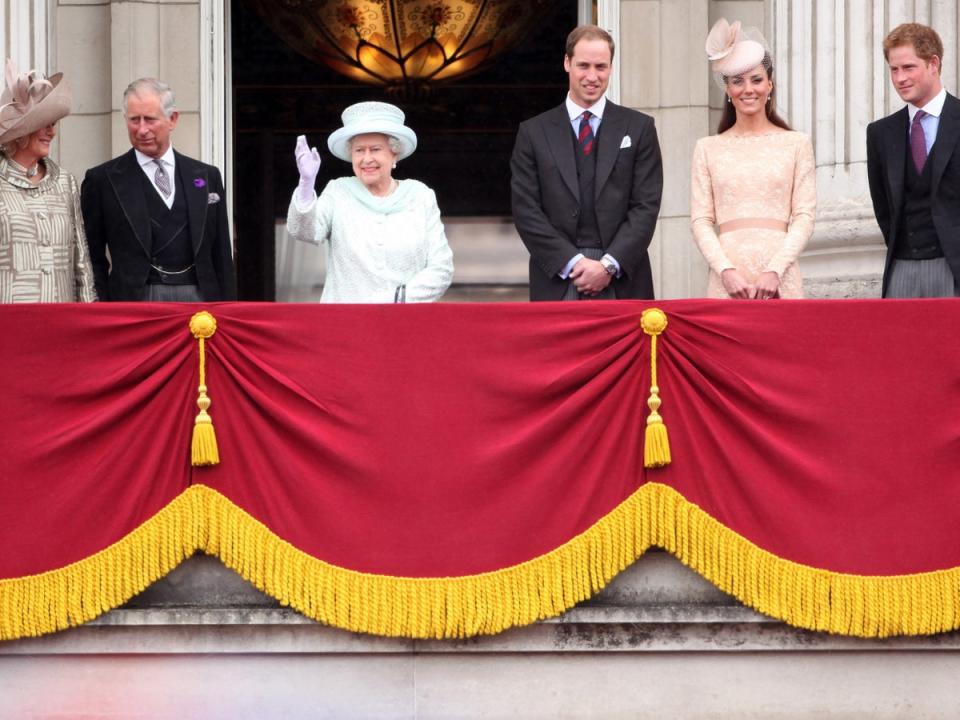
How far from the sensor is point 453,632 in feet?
24.5

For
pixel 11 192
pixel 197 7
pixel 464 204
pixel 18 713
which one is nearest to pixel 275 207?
pixel 464 204

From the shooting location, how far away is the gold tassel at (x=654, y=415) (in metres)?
7.50

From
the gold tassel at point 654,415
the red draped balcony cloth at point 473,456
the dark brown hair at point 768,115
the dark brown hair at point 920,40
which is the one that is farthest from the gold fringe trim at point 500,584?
the dark brown hair at point 920,40

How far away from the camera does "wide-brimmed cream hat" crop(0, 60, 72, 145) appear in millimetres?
8156

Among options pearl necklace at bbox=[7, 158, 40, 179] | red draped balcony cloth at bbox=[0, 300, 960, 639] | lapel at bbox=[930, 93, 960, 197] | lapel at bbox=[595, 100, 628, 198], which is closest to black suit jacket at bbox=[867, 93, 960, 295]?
lapel at bbox=[930, 93, 960, 197]

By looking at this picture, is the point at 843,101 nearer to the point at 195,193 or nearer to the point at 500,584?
the point at 195,193

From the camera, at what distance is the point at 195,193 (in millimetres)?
8562

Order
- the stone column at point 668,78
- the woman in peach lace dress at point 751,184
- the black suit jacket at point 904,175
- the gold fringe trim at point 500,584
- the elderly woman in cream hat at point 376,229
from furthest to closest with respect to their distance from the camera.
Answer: the stone column at point 668,78 → the woman in peach lace dress at point 751,184 → the elderly woman in cream hat at point 376,229 → the black suit jacket at point 904,175 → the gold fringe trim at point 500,584

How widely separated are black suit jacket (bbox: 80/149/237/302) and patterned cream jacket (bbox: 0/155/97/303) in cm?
18

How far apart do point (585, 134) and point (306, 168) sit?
1.23 meters

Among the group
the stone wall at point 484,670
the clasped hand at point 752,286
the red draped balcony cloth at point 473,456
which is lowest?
the stone wall at point 484,670

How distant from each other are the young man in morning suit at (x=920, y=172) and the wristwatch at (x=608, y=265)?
1161mm

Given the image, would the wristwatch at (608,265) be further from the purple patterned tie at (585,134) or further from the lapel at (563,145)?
the purple patterned tie at (585,134)

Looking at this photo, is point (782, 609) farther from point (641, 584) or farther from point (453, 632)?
point (453, 632)
